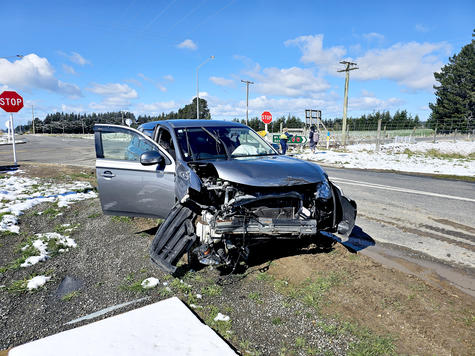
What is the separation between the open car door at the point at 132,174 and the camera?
4293 mm

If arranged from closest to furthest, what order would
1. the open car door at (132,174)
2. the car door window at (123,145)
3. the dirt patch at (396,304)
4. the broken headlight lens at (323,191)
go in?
1. the dirt patch at (396,304)
2. the broken headlight lens at (323,191)
3. the open car door at (132,174)
4. the car door window at (123,145)

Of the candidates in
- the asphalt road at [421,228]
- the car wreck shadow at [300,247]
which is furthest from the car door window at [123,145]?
the asphalt road at [421,228]

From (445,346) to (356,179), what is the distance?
8032 millimetres

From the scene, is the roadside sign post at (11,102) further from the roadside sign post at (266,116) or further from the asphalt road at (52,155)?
the roadside sign post at (266,116)

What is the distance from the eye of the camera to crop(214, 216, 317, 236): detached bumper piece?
10.6 ft

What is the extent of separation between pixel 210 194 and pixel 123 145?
1.98 meters

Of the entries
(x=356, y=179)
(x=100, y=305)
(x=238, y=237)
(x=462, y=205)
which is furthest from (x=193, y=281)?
(x=356, y=179)

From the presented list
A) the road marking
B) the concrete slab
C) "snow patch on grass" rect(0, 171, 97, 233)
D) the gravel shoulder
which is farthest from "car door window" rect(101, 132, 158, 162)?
the road marking

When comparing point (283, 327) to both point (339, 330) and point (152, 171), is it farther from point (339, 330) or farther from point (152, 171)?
point (152, 171)

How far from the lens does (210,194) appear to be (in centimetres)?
361

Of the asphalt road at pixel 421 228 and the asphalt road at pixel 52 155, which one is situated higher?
the asphalt road at pixel 52 155

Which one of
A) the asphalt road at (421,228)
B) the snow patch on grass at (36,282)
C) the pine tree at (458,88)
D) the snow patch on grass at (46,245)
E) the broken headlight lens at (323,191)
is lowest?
the snow patch on grass at (36,282)

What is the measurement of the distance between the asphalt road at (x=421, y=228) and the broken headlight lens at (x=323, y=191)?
1.15 m

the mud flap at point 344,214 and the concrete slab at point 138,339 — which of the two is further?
the mud flap at point 344,214
